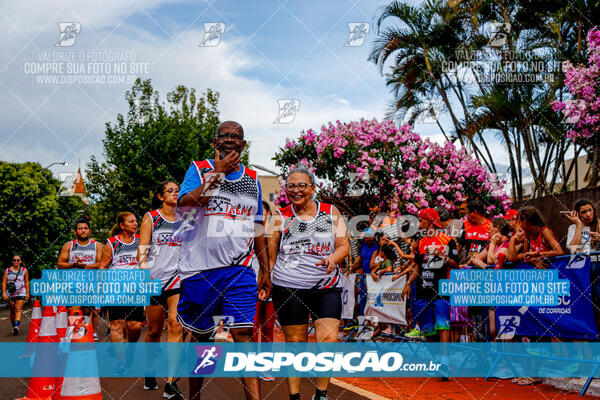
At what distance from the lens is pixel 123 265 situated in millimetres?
8227

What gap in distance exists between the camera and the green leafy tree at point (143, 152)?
29.0m

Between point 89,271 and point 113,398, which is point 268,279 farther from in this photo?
point 89,271

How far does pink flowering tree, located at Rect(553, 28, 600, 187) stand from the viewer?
1242 cm

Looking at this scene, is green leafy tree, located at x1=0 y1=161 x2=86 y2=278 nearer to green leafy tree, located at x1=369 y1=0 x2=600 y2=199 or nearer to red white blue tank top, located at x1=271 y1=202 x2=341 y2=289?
green leafy tree, located at x1=369 y1=0 x2=600 y2=199

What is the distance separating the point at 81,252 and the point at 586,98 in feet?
34.9

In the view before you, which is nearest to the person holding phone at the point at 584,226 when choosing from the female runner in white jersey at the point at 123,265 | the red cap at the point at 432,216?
the red cap at the point at 432,216

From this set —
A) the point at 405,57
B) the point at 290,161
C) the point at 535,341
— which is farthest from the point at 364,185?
the point at 535,341

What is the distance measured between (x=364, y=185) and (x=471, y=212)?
10534 millimetres

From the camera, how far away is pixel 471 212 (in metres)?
9.20

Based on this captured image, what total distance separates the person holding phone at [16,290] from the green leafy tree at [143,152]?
39.0ft

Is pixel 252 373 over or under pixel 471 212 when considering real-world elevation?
under

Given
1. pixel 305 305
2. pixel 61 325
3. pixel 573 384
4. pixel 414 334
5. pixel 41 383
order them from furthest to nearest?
pixel 414 334 → pixel 61 325 → pixel 573 384 → pixel 41 383 → pixel 305 305
